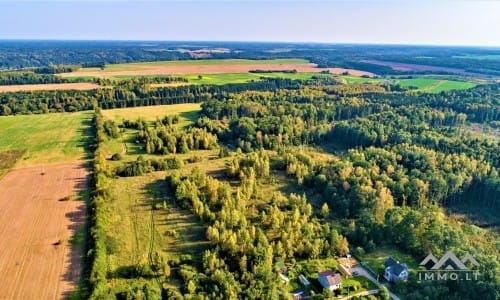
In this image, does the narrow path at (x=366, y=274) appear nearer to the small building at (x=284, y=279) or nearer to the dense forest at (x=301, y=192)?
the dense forest at (x=301, y=192)

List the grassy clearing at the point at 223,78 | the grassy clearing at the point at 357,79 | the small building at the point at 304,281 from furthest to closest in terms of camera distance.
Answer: the grassy clearing at the point at 223,78
the grassy clearing at the point at 357,79
the small building at the point at 304,281

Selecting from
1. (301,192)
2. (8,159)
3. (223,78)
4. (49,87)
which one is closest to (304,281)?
(301,192)

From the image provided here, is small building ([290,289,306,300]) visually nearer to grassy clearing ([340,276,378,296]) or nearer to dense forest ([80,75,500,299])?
dense forest ([80,75,500,299])

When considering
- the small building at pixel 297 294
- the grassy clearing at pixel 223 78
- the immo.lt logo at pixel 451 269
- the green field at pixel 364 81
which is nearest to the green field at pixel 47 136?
the green field at pixel 364 81

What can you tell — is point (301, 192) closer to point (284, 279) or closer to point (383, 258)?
point (383, 258)

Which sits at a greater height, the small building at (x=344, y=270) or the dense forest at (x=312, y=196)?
the dense forest at (x=312, y=196)
